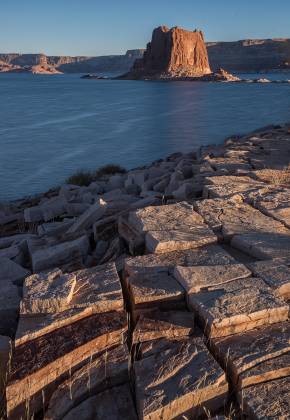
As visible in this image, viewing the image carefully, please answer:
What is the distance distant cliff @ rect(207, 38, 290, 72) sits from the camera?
148625 mm

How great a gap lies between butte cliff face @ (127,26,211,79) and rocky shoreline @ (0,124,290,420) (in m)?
108

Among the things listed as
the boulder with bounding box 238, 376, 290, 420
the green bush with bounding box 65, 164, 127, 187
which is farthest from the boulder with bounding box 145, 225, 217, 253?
the green bush with bounding box 65, 164, 127, 187

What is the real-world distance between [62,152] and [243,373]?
17458mm

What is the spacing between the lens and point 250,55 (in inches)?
6250

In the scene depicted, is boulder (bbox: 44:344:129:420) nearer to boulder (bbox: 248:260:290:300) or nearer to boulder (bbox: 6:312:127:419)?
boulder (bbox: 6:312:127:419)

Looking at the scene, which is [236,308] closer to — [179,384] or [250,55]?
[179,384]

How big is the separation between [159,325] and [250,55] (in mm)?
170072

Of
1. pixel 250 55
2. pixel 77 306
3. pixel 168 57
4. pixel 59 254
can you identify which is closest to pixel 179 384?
pixel 77 306

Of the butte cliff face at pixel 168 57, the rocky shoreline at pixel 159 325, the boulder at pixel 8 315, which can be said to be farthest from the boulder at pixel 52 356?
the butte cliff face at pixel 168 57

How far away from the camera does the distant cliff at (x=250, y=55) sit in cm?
14862

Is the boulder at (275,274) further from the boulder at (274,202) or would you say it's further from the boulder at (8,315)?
the boulder at (8,315)

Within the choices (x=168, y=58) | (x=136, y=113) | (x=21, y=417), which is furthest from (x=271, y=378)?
(x=168, y=58)

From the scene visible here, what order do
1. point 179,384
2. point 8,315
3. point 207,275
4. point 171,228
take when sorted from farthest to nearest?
point 171,228, point 8,315, point 207,275, point 179,384

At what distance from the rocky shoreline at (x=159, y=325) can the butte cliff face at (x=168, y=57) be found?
10760 centimetres
